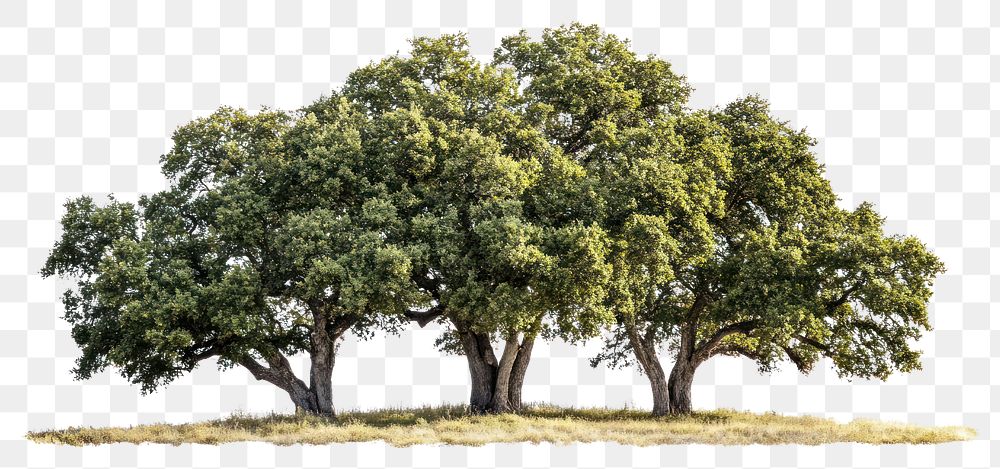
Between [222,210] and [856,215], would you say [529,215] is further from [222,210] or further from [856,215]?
[856,215]

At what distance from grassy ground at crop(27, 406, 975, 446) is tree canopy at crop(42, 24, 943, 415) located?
2565mm

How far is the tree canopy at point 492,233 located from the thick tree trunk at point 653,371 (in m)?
0.07

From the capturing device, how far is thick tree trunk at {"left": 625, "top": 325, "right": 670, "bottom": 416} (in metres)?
42.7

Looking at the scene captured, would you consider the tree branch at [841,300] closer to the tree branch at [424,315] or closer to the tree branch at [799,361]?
the tree branch at [799,361]

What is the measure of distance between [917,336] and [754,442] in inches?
338

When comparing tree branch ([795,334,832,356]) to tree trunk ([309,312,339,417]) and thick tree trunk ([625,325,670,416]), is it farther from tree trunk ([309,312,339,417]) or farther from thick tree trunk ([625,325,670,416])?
tree trunk ([309,312,339,417])

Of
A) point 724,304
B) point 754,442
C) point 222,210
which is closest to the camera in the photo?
point 754,442

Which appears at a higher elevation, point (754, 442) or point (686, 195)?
point (686, 195)

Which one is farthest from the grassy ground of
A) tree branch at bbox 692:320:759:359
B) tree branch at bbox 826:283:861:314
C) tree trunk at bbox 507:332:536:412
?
tree branch at bbox 826:283:861:314

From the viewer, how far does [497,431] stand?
3472 cm

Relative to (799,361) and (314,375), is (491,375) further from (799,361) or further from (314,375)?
(799,361)

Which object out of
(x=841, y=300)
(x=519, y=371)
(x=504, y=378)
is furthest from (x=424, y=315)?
(x=841, y=300)

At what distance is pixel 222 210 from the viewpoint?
→ 3659 centimetres

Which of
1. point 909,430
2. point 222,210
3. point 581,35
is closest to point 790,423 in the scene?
point 909,430
